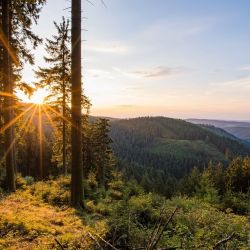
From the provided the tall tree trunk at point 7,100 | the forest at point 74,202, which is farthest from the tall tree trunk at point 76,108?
the tall tree trunk at point 7,100

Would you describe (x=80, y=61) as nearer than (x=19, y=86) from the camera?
Yes

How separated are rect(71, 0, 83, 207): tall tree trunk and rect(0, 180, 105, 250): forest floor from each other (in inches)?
32.6

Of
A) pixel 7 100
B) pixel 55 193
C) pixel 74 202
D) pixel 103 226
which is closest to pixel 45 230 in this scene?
pixel 103 226

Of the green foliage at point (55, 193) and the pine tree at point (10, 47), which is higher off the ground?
the pine tree at point (10, 47)

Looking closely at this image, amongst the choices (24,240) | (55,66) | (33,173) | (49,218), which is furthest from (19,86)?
(33,173)

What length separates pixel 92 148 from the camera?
3944cm

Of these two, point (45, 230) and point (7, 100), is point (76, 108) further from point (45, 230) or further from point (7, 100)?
point (45, 230)

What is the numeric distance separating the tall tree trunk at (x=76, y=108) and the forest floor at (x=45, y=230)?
0.83 m

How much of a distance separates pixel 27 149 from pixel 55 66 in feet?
134

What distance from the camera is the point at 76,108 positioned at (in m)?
13.1

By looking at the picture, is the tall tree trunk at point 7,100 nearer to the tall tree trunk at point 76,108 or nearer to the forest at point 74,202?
the forest at point 74,202

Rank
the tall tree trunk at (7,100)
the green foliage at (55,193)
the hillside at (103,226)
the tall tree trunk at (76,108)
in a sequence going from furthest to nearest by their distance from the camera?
the tall tree trunk at (7,100), the green foliage at (55,193), the tall tree trunk at (76,108), the hillside at (103,226)

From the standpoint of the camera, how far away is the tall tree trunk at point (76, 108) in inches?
502

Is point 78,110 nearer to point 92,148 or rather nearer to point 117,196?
point 117,196
